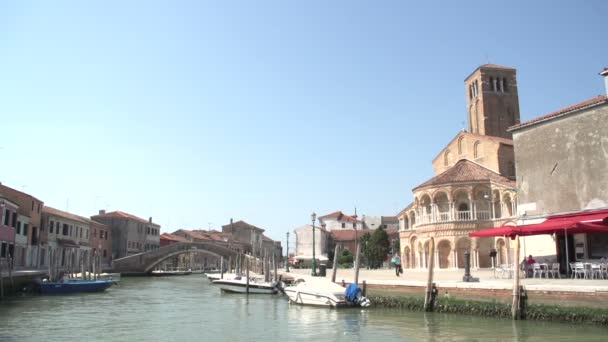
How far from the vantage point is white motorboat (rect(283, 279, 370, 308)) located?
20031mm

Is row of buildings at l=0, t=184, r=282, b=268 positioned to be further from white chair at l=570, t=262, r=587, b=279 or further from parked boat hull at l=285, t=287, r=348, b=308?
white chair at l=570, t=262, r=587, b=279

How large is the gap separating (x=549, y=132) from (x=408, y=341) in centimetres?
1254

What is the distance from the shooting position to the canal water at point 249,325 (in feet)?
44.6

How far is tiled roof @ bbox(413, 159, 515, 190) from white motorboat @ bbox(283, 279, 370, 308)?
13183 mm

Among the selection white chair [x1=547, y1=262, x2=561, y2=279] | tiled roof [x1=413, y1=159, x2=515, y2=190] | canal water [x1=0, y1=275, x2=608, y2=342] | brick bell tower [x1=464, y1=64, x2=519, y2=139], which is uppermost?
brick bell tower [x1=464, y1=64, x2=519, y2=139]

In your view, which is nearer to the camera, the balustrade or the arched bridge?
the balustrade

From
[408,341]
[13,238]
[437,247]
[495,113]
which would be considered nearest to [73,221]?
[13,238]

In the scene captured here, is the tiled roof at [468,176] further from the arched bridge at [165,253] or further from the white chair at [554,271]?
the arched bridge at [165,253]

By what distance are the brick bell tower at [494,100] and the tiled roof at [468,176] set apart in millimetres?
12101

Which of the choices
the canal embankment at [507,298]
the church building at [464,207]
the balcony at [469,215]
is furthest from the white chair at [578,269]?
the balcony at [469,215]

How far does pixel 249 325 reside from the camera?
17.0 meters

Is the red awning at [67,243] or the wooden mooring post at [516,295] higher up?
the red awning at [67,243]

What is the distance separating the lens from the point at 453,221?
101ft

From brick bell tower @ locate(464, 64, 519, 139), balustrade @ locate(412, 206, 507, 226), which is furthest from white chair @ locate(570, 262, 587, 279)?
brick bell tower @ locate(464, 64, 519, 139)
